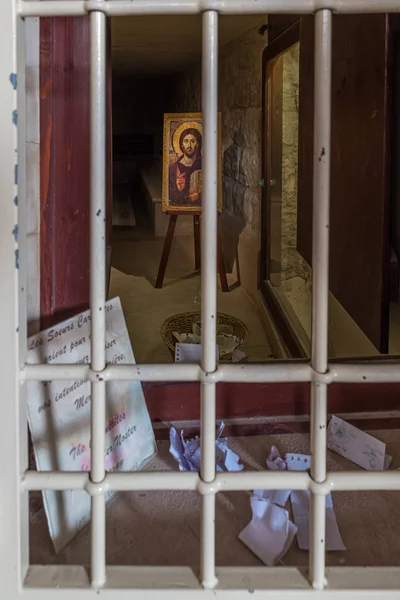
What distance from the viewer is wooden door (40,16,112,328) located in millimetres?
1004

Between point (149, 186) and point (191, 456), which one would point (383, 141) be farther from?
point (149, 186)

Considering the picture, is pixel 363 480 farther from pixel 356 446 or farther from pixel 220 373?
pixel 356 446

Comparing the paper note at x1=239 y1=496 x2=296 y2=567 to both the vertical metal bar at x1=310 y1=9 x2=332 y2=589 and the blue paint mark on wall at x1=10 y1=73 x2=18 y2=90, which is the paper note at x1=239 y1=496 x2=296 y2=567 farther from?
the blue paint mark on wall at x1=10 y1=73 x2=18 y2=90

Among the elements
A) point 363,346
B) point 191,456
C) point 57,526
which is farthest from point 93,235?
point 363,346

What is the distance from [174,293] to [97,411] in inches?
110

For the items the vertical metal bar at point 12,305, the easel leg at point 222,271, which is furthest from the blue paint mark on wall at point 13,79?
the easel leg at point 222,271

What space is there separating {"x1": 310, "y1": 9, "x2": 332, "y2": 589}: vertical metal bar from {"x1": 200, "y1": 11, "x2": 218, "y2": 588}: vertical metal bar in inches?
4.0

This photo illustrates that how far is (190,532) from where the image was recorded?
926mm

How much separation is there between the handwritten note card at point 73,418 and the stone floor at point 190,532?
0.04m

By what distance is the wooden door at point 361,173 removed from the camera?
1.50 meters

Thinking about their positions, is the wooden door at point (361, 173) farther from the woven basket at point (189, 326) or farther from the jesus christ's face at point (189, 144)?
the jesus christ's face at point (189, 144)

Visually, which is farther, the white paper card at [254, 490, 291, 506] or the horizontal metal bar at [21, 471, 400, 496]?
the white paper card at [254, 490, 291, 506]

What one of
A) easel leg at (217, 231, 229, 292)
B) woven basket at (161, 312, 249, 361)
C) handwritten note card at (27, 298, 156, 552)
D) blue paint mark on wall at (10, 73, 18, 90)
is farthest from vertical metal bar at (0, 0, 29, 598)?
easel leg at (217, 231, 229, 292)

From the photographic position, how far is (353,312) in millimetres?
1735
